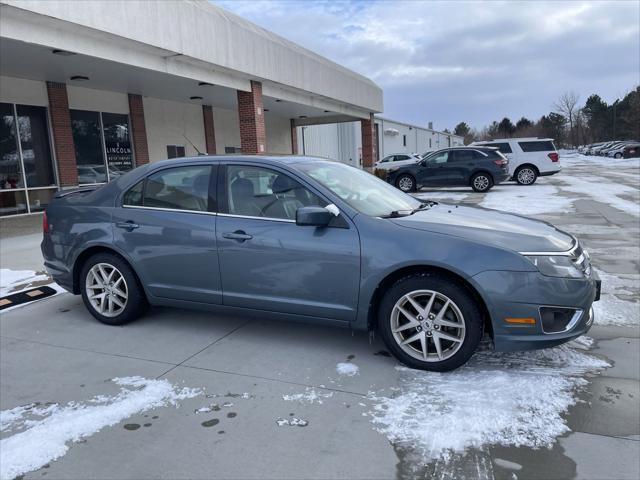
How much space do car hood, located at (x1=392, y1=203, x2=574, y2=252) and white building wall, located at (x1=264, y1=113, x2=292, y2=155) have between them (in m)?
22.8

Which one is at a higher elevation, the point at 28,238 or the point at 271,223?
the point at 271,223

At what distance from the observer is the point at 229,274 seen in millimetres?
4082

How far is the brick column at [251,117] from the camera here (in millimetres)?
15984

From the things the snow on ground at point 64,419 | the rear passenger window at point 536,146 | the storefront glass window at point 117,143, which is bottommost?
the snow on ground at point 64,419

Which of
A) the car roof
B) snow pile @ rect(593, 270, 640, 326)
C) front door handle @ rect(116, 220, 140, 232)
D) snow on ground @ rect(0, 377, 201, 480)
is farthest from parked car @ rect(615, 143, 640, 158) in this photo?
snow on ground @ rect(0, 377, 201, 480)

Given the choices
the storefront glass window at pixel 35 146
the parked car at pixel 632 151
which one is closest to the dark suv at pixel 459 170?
the storefront glass window at pixel 35 146

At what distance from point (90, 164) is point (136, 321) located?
13002 millimetres

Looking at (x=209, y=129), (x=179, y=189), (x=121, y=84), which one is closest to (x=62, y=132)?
(x=121, y=84)

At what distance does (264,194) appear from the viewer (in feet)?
13.4

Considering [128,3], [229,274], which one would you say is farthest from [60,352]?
[128,3]

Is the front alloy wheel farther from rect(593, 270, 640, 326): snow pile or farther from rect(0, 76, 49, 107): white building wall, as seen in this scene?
rect(0, 76, 49, 107): white building wall

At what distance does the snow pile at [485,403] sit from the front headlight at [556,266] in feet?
2.39

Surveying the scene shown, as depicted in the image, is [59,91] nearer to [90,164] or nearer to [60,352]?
[90,164]

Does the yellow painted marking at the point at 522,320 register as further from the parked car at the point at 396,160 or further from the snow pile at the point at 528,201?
the parked car at the point at 396,160
